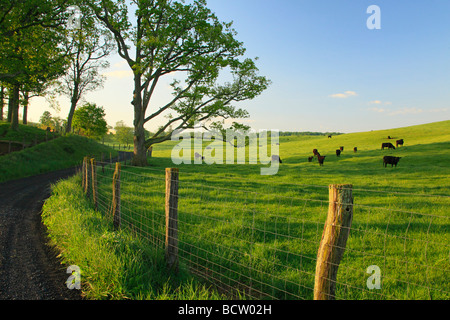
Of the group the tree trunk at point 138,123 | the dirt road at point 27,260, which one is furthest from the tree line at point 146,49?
the dirt road at point 27,260

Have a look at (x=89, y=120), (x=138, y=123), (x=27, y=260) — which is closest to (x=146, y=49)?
(x=138, y=123)

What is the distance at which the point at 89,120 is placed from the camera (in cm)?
6050

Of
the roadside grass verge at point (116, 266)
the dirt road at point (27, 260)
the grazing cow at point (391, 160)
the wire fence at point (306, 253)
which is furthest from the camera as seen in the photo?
the grazing cow at point (391, 160)

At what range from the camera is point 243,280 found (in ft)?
17.1

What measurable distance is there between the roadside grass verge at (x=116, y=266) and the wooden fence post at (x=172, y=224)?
0.20 metres

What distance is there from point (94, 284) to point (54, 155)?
25.7 meters

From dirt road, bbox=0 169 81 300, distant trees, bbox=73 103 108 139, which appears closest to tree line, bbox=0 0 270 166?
dirt road, bbox=0 169 81 300

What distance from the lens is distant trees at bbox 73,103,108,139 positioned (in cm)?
5909

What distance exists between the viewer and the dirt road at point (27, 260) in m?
4.70

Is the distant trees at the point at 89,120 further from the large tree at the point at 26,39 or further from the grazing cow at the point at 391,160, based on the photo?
the grazing cow at the point at 391,160

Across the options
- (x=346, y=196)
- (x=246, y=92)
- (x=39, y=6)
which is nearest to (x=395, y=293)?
(x=346, y=196)

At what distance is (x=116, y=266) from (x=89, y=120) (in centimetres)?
6395

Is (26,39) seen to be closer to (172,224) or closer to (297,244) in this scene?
(172,224)

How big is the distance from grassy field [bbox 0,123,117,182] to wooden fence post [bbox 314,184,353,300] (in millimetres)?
20627
